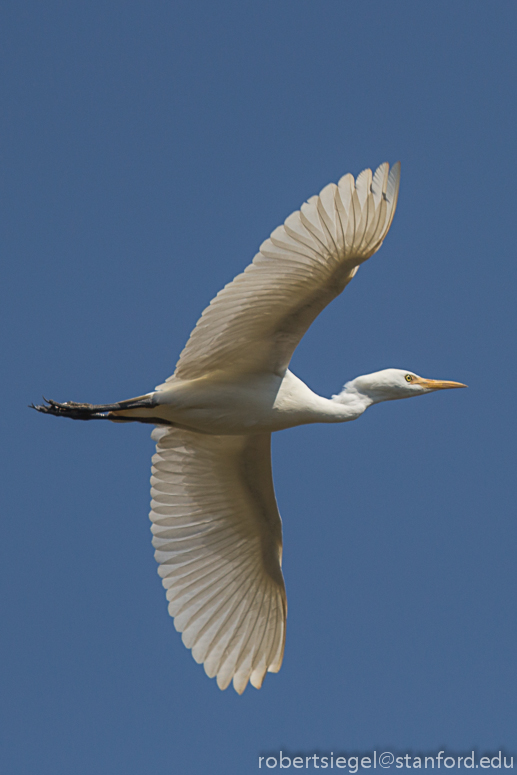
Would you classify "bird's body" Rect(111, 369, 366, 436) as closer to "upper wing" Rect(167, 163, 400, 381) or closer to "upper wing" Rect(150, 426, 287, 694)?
"upper wing" Rect(167, 163, 400, 381)

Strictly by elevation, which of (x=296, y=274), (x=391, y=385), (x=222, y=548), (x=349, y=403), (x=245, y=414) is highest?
Result: (x=296, y=274)

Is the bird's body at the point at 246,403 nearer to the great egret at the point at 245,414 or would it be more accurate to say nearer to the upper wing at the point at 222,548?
the great egret at the point at 245,414

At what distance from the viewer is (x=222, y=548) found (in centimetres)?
1105

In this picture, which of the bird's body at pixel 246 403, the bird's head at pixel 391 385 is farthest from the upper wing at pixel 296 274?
the bird's head at pixel 391 385

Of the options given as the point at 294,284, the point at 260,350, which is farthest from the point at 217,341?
the point at 294,284

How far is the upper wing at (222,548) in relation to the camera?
419 inches

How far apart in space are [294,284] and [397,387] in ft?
7.12

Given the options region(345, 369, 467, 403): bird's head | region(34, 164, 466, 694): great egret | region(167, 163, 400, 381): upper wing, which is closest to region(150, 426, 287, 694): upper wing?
region(34, 164, 466, 694): great egret

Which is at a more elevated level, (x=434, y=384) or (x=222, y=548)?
(x=434, y=384)

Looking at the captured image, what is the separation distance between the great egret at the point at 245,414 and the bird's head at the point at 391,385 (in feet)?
0.04

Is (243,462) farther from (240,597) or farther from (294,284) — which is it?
(294,284)

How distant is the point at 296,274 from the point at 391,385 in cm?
221

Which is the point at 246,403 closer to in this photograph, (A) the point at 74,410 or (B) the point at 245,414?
(B) the point at 245,414

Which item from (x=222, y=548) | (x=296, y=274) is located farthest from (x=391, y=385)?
(x=222, y=548)
